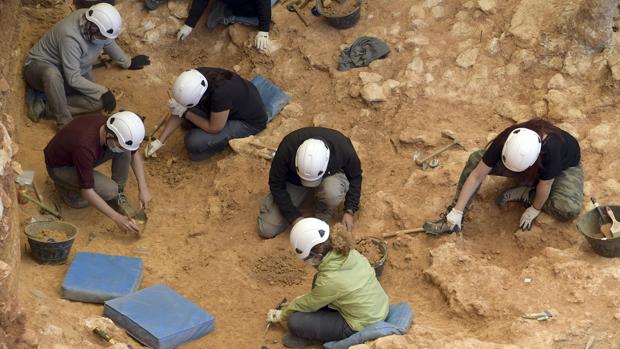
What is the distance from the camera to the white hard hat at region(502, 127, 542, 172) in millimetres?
7031

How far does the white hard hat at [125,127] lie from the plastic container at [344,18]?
2.74 metres

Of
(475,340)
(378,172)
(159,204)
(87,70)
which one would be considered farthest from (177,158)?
(475,340)

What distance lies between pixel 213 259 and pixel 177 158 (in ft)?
5.35

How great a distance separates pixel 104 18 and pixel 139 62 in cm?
129

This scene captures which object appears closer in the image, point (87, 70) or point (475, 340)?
point (475, 340)

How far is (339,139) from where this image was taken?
772 cm

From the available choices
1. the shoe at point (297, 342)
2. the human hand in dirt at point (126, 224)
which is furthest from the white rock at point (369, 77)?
the shoe at point (297, 342)

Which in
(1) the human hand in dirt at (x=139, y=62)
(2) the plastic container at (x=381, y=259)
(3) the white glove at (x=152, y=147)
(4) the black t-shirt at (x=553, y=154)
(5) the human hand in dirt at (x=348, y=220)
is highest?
(4) the black t-shirt at (x=553, y=154)

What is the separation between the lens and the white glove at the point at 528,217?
7.47 meters

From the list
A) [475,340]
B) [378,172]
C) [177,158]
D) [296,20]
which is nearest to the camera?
[475,340]

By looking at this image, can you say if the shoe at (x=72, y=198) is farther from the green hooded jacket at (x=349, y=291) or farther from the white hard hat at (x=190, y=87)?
the green hooded jacket at (x=349, y=291)

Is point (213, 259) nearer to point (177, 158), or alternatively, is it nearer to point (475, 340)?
point (177, 158)

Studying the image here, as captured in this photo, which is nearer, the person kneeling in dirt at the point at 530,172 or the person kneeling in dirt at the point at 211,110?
the person kneeling in dirt at the point at 530,172

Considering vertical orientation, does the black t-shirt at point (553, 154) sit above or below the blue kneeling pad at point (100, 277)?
above
